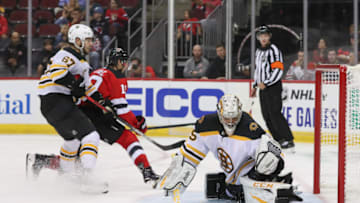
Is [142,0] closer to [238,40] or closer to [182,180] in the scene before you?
[238,40]

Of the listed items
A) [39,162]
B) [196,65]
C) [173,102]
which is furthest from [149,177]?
[196,65]

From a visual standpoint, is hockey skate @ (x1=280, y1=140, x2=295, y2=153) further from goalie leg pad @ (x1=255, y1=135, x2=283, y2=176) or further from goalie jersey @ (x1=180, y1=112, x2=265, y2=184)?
goalie leg pad @ (x1=255, y1=135, x2=283, y2=176)

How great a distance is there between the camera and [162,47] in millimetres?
7301

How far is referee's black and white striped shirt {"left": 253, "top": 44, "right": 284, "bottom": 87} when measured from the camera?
5.77 m

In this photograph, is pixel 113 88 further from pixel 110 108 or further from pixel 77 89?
pixel 77 89

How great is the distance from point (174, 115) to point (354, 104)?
3645mm

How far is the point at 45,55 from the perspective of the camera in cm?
758

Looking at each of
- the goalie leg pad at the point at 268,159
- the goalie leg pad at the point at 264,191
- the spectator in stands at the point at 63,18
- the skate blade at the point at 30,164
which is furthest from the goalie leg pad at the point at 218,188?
the spectator in stands at the point at 63,18

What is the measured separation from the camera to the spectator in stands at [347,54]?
281 inches

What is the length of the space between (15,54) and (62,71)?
4027 millimetres

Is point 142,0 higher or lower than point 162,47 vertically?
higher

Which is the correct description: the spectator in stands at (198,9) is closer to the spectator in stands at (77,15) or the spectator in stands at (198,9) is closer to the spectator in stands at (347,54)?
the spectator in stands at (77,15)

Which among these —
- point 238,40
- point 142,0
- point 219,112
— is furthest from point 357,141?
point 142,0

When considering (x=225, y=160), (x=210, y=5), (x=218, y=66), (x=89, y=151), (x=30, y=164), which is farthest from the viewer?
(x=210, y=5)
